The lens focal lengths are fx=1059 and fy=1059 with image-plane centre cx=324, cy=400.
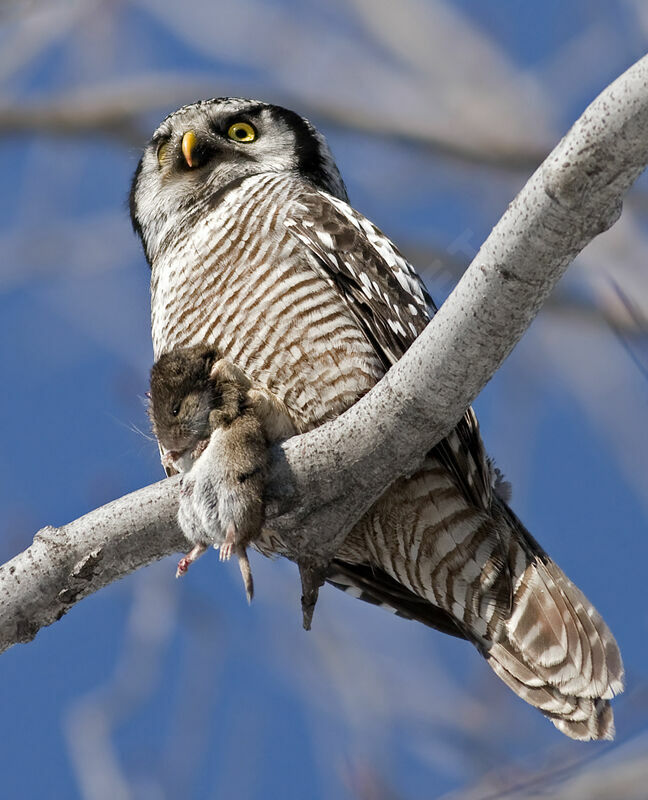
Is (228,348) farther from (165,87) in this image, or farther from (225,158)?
(165,87)

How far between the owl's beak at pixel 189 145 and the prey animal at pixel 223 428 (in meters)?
1.60

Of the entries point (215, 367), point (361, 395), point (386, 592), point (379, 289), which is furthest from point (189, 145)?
point (386, 592)

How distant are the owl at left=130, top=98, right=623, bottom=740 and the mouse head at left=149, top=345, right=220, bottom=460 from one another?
0.95ft

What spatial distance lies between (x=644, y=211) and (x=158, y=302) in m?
2.15

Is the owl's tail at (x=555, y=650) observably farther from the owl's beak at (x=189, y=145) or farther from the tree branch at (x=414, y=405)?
the owl's beak at (x=189, y=145)

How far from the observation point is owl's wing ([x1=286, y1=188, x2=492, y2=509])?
3941 millimetres

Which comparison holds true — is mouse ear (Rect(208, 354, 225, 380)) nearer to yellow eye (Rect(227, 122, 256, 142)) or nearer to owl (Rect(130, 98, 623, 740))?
owl (Rect(130, 98, 623, 740))

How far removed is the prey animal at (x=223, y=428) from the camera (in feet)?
11.4

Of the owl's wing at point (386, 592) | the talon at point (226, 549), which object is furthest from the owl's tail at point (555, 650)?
the talon at point (226, 549)

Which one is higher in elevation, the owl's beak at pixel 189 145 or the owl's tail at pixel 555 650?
the owl's beak at pixel 189 145

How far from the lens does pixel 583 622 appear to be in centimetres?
409

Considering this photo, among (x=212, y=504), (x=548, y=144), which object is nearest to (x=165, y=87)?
(x=548, y=144)

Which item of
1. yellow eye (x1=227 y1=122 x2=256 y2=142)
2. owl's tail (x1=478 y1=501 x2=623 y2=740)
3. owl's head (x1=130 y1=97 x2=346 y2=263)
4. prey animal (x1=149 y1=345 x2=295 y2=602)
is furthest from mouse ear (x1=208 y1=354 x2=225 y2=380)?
yellow eye (x1=227 y1=122 x2=256 y2=142)

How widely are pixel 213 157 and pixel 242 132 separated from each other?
1.01 ft
